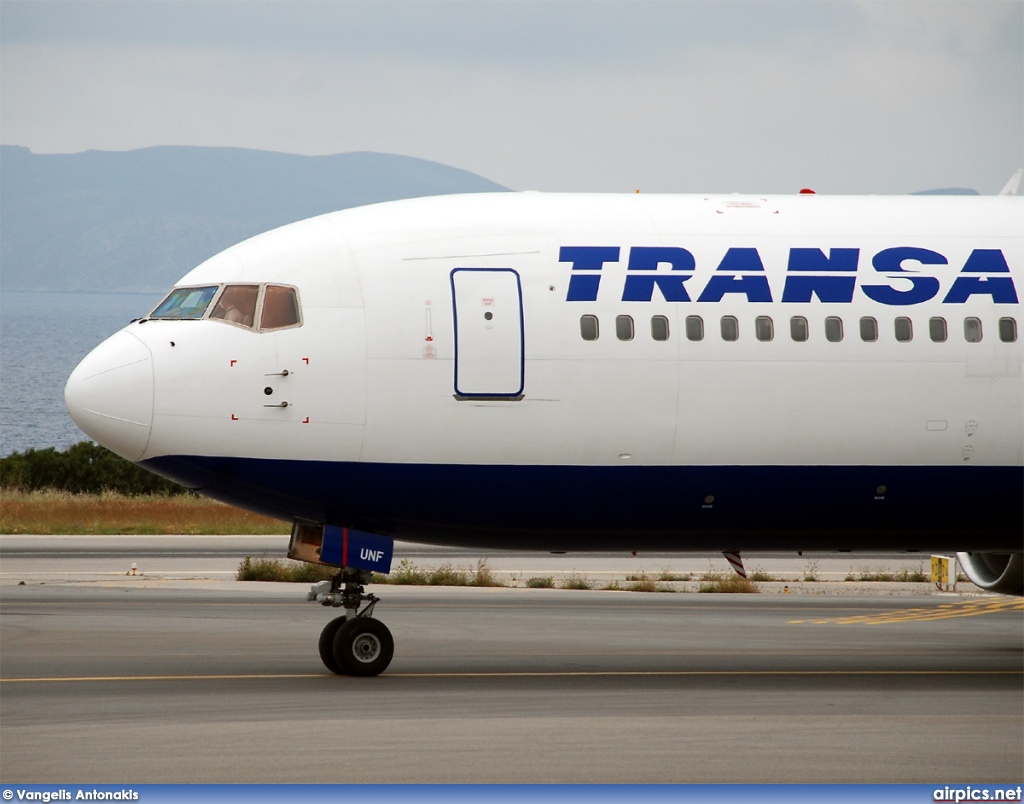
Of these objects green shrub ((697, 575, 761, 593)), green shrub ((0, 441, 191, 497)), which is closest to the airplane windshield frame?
green shrub ((697, 575, 761, 593))

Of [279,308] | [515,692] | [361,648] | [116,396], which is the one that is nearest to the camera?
[116,396]

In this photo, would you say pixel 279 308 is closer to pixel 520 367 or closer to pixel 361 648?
pixel 520 367

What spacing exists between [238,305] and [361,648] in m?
4.08

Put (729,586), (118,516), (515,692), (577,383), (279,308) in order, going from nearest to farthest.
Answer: (515,692), (279,308), (577,383), (729,586), (118,516)

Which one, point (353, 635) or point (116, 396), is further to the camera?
point (353, 635)

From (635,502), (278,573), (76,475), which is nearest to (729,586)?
(278,573)

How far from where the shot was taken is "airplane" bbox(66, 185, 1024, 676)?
50.1 feet

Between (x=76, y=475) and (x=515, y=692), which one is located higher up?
(x=76, y=475)

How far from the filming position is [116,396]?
14.8 meters

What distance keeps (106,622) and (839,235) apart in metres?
12.2

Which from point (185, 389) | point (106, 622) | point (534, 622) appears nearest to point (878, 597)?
point (534, 622)

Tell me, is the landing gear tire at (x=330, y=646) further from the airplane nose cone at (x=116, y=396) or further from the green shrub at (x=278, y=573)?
the green shrub at (x=278, y=573)

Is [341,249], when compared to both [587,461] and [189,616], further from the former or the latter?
[189,616]

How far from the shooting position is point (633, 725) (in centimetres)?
1324
